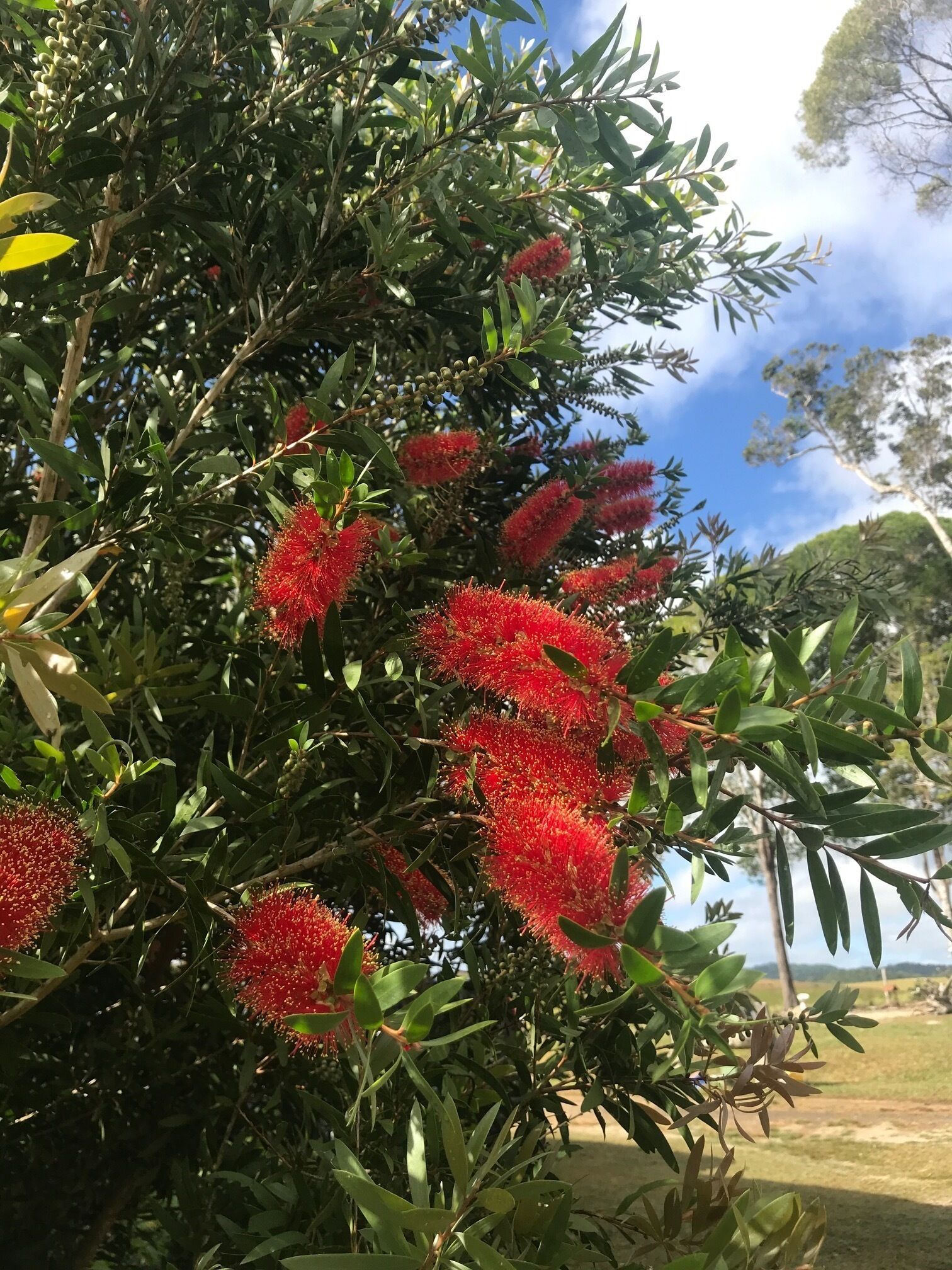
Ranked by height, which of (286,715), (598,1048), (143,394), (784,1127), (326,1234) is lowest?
(784,1127)

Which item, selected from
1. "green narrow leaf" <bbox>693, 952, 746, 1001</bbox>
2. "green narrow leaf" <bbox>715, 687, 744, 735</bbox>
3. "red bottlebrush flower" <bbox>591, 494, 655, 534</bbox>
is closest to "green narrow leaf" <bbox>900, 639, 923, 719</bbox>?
"green narrow leaf" <bbox>715, 687, 744, 735</bbox>

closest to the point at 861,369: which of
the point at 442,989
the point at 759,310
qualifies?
the point at 759,310

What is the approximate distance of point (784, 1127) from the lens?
487cm

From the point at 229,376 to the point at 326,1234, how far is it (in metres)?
1.10

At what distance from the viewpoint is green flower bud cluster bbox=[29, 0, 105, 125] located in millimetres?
879

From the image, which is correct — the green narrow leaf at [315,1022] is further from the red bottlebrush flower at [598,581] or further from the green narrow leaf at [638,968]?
the red bottlebrush flower at [598,581]

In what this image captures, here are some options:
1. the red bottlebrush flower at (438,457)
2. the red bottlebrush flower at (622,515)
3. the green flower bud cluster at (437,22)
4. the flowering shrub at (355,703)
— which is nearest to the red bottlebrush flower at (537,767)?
the flowering shrub at (355,703)

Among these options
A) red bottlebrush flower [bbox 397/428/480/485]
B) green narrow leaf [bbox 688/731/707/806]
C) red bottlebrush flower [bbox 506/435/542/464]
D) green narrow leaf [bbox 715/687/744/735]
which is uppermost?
red bottlebrush flower [bbox 506/435/542/464]

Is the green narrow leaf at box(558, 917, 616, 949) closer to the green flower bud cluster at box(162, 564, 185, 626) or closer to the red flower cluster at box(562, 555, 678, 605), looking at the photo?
the red flower cluster at box(562, 555, 678, 605)

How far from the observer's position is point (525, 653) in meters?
0.97

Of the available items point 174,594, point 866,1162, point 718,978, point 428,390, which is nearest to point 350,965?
point 718,978

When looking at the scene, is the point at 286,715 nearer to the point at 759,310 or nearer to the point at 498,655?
the point at 498,655

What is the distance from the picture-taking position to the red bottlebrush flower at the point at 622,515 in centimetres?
168

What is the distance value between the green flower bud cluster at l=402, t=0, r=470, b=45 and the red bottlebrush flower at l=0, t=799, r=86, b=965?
1.07 meters
